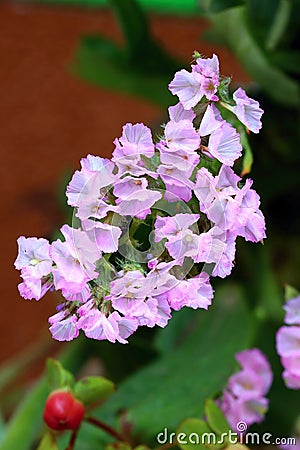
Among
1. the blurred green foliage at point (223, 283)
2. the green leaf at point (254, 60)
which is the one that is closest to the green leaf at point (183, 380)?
the blurred green foliage at point (223, 283)

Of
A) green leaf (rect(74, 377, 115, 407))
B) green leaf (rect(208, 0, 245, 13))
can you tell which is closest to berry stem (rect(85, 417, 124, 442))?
green leaf (rect(74, 377, 115, 407))

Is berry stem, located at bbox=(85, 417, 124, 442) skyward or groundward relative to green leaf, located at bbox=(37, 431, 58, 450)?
skyward

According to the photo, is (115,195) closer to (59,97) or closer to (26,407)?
(26,407)

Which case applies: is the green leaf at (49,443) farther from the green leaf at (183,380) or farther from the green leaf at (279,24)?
the green leaf at (279,24)

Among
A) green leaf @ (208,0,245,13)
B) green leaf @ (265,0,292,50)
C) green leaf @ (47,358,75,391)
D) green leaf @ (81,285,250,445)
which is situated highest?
green leaf @ (265,0,292,50)

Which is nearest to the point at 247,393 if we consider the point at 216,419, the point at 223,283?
the point at 216,419

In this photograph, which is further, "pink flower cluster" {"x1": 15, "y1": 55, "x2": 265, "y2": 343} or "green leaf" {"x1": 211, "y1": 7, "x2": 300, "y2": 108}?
"green leaf" {"x1": 211, "y1": 7, "x2": 300, "y2": 108}

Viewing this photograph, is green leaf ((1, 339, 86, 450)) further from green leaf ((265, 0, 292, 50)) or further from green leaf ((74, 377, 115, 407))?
green leaf ((265, 0, 292, 50))
